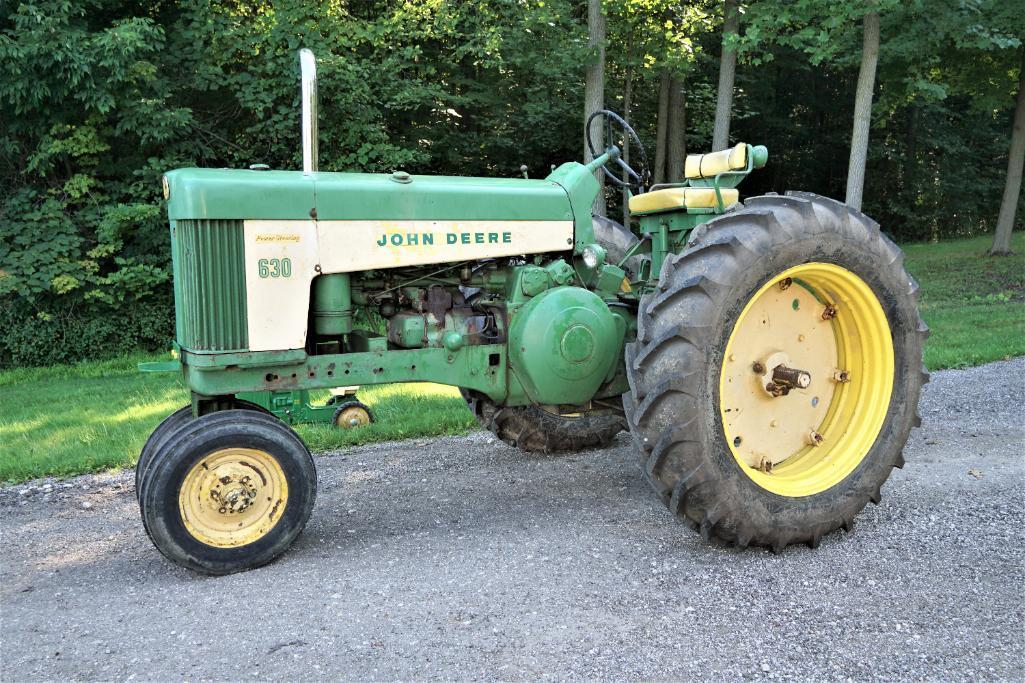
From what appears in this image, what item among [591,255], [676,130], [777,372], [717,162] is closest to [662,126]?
[676,130]

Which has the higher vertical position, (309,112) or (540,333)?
(309,112)

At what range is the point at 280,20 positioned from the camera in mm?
10922

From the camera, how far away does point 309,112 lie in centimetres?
333

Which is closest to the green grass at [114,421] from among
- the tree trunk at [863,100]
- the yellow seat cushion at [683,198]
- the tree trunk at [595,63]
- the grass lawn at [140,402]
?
the grass lawn at [140,402]

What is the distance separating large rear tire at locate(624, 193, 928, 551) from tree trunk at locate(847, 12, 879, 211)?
795 cm

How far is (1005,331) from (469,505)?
724 cm

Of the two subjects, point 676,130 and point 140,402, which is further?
point 676,130

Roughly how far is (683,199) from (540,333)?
1085 mm

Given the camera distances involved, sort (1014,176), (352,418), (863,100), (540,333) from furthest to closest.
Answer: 1. (1014,176)
2. (863,100)
3. (352,418)
4. (540,333)

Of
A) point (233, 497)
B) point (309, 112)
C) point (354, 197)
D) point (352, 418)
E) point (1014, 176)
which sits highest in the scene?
point (1014, 176)

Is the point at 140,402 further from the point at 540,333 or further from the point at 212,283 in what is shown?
the point at 540,333

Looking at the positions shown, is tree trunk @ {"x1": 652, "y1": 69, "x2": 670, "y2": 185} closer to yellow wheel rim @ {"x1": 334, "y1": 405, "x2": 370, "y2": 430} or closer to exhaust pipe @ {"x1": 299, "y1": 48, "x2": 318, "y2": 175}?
yellow wheel rim @ {"x1": 334, "y1": 405, "x2": 370, "y2": 430}

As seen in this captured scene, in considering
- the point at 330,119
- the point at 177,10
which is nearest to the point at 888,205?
the point at 330,119

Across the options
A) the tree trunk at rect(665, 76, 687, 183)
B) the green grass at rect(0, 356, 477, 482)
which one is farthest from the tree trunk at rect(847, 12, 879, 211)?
the green grass at rect(0, 356, 477, 482)
